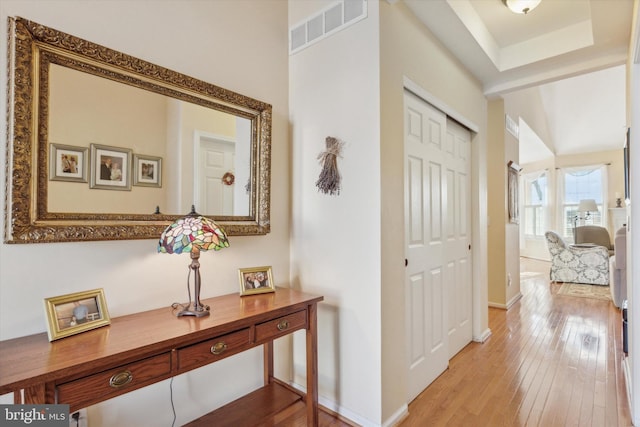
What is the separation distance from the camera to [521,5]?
2.43 m

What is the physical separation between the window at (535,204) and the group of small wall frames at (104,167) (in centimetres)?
1014

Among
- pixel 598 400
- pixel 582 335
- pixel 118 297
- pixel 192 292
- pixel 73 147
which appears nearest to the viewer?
pixel 73 147

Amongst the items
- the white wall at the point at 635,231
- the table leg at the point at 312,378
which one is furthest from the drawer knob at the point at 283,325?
the white wall at the point at 635,231

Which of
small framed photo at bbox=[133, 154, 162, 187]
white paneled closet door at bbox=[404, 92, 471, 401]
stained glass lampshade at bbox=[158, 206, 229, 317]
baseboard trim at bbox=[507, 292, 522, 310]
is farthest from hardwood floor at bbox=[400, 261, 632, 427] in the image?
small framed photo at bbox=[133, 154, 162, 187]

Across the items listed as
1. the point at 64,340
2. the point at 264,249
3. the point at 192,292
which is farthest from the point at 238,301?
the point at 64,340

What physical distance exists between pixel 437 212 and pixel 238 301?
5.48 ft

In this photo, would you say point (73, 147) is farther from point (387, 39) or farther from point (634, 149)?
point (634, 149)

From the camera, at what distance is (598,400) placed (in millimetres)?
2119

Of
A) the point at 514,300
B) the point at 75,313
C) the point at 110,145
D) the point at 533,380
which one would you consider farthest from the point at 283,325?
the point at 514,300

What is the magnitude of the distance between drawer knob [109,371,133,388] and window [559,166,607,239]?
1017 cm

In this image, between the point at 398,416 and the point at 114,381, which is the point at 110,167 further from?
the point at 398,416

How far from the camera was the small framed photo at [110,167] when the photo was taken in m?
1.43

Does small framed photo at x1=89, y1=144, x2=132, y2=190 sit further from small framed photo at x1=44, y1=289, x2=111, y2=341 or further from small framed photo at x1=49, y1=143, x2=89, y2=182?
small framed photo at x1=44, y1=289, x2=111, y2=341

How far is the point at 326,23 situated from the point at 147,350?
83.1 inches
